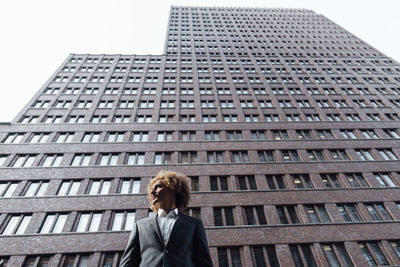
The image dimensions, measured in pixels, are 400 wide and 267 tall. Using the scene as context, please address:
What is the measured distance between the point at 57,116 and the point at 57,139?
486 cm

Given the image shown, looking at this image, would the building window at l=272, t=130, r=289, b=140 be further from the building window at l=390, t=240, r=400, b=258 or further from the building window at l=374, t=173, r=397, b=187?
the building window at l=390, t=240, r=400, b=258

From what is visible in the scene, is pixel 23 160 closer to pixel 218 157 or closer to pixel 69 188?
pixel 69 188

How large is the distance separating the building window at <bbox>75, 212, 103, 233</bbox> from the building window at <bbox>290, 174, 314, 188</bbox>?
21.1 meters

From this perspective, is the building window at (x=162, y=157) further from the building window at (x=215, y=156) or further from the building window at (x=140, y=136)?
the building window at (x=215, y=156)

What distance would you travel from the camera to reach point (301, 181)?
80.4 ft

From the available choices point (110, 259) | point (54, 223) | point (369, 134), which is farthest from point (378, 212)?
point (54, 223)

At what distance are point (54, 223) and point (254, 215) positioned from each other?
1900 cm

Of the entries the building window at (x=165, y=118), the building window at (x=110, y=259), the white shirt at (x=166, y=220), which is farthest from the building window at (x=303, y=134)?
the white shirt at (x=166, y=220)

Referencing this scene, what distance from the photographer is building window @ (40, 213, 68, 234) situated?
1960 centimetres

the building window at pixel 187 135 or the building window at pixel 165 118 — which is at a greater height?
the building window at pixel 165 118

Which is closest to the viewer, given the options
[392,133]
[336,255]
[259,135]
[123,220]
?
[336,255]

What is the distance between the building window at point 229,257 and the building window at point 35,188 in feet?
62.4

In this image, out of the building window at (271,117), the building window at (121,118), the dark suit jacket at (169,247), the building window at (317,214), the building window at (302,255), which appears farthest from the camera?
the building window at (271,117)

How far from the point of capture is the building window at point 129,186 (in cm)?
2293
